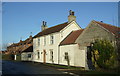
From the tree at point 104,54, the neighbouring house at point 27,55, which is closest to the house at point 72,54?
the tree at point 104,54

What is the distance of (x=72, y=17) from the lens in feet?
101

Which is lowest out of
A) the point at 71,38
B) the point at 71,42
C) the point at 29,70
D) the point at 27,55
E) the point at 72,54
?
the point at 29,70

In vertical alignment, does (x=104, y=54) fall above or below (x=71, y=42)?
below

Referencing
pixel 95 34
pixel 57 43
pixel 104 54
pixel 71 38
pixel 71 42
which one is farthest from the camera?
pixel 57 43

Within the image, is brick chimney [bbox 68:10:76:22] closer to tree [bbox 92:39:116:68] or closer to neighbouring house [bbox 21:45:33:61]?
neighbouring house [bbox 21:45:33:61]

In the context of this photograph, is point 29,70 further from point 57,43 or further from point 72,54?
point 57,43

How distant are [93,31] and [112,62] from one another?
5945mm

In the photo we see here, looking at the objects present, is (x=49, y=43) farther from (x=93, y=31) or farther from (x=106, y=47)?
(x=106, y=47)

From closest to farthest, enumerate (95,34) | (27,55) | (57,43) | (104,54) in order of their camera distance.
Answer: (104,54), (95,34), (57,43), (27,55)

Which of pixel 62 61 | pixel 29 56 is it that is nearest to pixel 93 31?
pixel 62 61

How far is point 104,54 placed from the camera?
1527cm

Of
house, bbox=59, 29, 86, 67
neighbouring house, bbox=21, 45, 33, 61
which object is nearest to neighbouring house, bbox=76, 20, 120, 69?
house, bbox=59, 29, 86, 67

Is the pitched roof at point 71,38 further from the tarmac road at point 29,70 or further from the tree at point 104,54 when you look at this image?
the tree at point 104,54

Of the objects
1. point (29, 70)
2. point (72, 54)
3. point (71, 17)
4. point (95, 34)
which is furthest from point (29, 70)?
point (71, 17)
